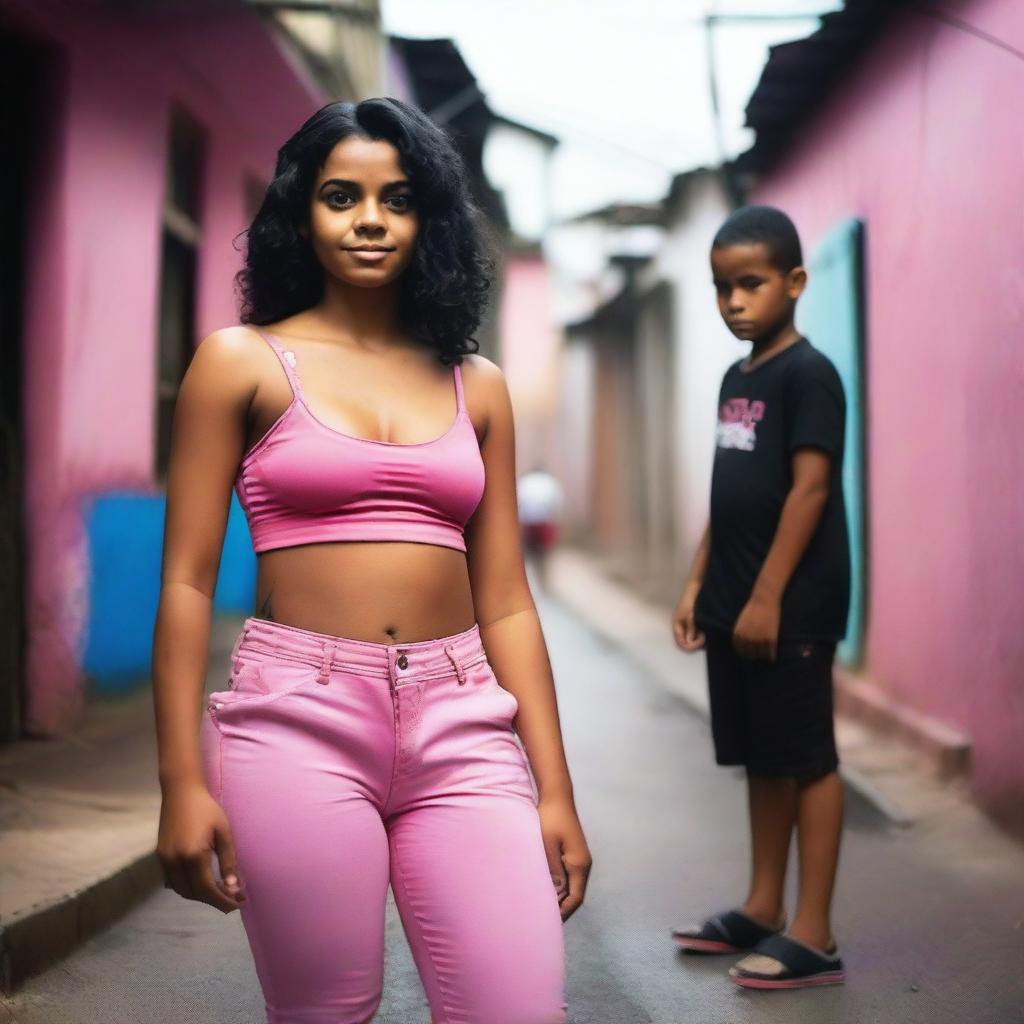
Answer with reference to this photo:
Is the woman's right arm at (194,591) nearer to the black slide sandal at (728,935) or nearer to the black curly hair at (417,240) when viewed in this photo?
the black curly hair at (417,240)

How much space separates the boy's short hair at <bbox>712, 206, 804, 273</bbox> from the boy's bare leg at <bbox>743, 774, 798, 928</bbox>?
Answer: 134 centimetres

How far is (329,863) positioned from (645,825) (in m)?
3.78

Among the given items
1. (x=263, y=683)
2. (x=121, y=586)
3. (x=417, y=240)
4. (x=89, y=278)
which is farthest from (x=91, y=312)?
(x=263, y=683)

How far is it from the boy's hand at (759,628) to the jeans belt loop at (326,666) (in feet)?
6.00

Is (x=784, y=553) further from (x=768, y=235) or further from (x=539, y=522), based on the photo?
(x=539, y=522)

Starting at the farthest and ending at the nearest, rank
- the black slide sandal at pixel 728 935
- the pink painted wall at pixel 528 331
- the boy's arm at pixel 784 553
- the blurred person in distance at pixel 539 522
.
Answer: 1. the pink painted wall at pixel 528 331
2. the blurred person in distance at pixel 539 522
3. the black slide sandal at pixel 728 935
4. the boy's arm at pixel 784 553

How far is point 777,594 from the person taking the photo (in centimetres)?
366

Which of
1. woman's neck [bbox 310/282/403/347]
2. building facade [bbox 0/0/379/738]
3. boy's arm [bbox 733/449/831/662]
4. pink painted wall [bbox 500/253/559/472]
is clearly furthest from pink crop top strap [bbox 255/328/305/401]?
pink painted wall [bbox 500/253/559/472]

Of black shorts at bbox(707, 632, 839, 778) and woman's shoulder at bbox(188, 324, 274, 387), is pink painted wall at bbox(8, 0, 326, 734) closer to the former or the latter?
black shorts at bbox(707, 632, 839, 778)

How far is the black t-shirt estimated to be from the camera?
3.70 metres

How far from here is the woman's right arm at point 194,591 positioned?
1.95 meters

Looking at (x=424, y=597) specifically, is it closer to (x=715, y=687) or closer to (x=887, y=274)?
(x=715, y=687)

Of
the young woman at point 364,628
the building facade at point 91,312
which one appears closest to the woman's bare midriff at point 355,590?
the young woman at point 364,628

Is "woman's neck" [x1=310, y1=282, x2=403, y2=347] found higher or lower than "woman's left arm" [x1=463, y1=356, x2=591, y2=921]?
higher
